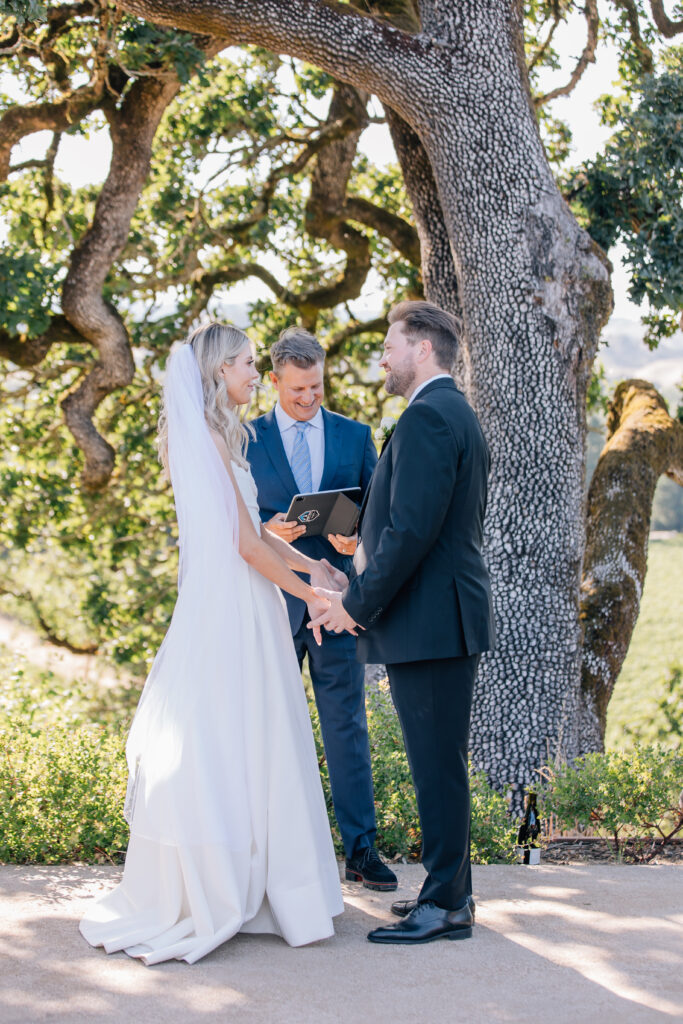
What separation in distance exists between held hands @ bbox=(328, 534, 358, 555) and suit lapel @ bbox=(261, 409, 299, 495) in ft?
1.07

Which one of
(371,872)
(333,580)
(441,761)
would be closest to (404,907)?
(371,872)

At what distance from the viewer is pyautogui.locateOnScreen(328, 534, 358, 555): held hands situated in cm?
453

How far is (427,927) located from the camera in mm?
3666

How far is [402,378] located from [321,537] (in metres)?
1.10

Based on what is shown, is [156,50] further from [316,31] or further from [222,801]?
[222,801]

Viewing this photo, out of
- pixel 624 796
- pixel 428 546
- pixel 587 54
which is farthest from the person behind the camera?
pixel 587 54

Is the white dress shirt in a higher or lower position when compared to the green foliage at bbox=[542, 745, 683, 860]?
higher

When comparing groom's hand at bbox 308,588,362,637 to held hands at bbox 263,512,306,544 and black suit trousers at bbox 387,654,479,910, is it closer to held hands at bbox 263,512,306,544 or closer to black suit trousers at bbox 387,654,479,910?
black suit trousers at bbox 387,654,479,910

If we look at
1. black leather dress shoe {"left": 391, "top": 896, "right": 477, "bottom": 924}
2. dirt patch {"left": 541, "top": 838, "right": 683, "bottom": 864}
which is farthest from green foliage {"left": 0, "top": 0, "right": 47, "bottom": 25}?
dirt patch {"left": 541, "top": 838, "right": 683, "bottom": 864}

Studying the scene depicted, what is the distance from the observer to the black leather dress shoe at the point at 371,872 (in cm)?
434

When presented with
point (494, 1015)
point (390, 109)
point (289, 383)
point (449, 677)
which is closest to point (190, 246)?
point (390, 109)

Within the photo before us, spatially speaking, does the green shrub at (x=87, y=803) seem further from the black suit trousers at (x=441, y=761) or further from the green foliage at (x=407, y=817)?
the black suit trousers at (x=441, y=761)

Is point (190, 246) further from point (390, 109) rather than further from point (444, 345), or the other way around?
point (444, 345)

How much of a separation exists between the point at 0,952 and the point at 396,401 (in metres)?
10.7
